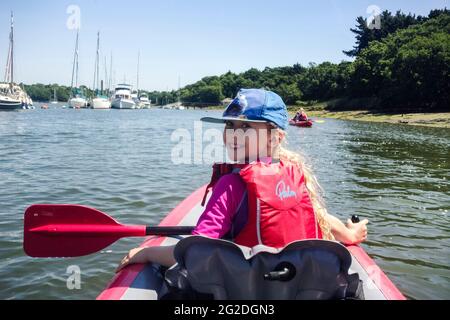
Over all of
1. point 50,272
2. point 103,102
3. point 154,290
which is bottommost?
point 50,272

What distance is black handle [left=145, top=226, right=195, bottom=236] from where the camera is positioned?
10.9 ft

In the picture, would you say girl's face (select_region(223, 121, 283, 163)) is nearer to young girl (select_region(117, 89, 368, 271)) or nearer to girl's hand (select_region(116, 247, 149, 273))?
young girl (select_region(117, 89, 368, 271))

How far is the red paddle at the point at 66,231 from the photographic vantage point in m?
3.39

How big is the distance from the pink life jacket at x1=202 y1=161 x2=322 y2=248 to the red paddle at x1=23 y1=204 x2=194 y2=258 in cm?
133

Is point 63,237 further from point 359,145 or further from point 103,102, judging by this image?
point 103,102

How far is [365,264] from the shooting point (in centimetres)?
311

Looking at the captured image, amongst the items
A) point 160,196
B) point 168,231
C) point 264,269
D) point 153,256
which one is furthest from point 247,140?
point 160,196

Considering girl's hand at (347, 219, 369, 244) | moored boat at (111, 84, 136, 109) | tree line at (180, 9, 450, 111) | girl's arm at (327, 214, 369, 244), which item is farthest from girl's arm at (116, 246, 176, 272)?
moored boat at (111, 84, 136, 109)

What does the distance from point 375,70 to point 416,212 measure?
55495mm

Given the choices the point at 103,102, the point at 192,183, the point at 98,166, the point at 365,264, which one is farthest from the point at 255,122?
the point at 103,102

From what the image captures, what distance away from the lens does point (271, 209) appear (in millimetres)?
2164

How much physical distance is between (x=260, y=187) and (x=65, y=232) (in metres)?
1.98

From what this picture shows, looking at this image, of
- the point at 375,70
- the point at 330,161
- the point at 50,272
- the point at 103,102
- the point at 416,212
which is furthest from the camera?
the point at 103,102

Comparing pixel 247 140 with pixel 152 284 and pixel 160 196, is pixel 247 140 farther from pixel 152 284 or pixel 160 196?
pixel 160 196
